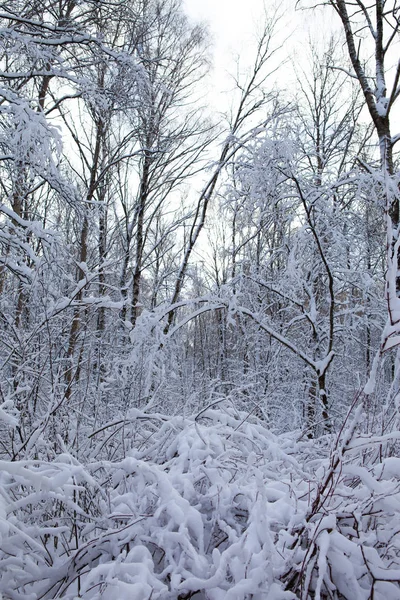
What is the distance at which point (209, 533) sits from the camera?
60.0 inches

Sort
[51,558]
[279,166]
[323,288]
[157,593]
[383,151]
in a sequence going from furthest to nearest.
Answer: [323,288]
[383,151]
[279,166]
[51,558]
[157,593]

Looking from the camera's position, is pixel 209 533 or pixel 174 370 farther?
pixel 174 370

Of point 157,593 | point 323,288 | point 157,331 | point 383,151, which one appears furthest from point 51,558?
point 323,288

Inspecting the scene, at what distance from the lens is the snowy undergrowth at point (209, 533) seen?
47.3 inches

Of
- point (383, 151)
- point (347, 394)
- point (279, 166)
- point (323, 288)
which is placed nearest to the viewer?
point (279, 166)

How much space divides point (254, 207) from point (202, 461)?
14.5 feet

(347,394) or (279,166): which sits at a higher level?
(279,166)

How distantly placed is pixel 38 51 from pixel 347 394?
894 cm

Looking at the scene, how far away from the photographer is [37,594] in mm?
1446

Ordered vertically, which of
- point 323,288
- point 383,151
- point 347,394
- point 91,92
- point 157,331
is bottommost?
point 347,394

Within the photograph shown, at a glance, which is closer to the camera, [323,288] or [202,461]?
[202,461]

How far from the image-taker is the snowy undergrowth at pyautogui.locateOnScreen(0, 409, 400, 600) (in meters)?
1.20

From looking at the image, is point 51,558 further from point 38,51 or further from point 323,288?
point 323,288

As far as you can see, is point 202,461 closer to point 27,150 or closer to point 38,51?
point 27,150
